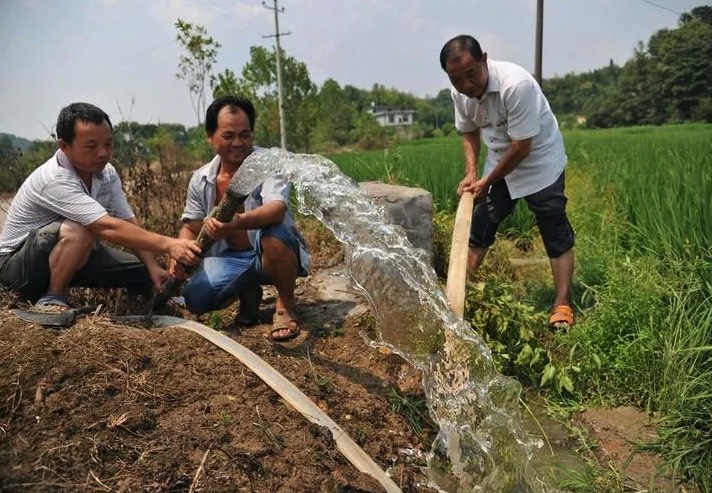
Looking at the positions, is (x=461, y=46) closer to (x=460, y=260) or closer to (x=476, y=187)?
(x=476, y=187)

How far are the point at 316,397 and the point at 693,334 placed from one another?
1.56 m

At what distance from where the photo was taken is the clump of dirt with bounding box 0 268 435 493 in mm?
1657

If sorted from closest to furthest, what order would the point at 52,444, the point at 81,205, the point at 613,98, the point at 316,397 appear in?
the point at 52,444, the point at 316,397, the point at 81,205, the point at 613,98

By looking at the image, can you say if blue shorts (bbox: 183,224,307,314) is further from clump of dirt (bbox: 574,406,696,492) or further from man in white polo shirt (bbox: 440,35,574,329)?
clump of dirt (bbox: 574,406,696,492)

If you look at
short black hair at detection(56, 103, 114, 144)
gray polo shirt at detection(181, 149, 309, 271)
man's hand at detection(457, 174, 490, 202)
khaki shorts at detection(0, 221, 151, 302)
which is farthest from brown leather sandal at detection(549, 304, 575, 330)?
short black hair at detection(56, 103, 114, 144)

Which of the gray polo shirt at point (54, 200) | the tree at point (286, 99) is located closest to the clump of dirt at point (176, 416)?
the gray polo shirt at point (54, 200)

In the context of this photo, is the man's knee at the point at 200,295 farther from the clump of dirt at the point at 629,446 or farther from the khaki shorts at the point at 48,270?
the clump of dirt at the point at 629,446

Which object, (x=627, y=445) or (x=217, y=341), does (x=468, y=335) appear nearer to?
(x=627, y=445)

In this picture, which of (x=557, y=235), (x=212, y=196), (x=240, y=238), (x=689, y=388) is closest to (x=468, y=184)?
(x=557, y=235)

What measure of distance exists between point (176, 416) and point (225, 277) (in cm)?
111

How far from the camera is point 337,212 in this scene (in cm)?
275

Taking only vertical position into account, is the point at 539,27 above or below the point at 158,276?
above

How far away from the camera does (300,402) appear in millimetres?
2127

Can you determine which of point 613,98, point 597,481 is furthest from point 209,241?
point 613,98
